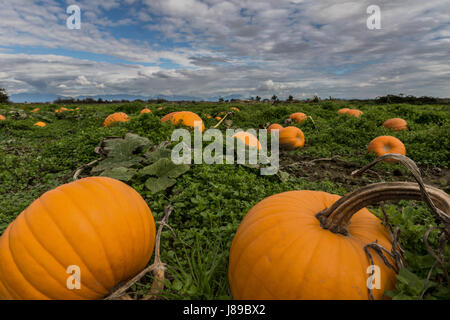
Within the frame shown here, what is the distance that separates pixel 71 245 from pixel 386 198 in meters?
2.14

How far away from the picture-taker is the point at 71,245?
1920 millimetres

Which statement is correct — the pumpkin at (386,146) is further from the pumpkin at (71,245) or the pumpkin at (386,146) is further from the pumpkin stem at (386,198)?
the pumpkin at (71,245)

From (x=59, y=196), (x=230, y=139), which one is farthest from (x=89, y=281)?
(x=230, y=139)

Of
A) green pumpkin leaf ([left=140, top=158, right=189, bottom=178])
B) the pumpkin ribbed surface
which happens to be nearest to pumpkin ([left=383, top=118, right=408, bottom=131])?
green pumpkin leaf ([left=140, top=158, right=189, bottom=178])

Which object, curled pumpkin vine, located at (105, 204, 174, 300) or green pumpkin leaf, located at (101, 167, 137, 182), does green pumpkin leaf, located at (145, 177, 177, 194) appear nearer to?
green pumpkin leaf, located at (101, 167, 137, 182)

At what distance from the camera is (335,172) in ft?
18.5

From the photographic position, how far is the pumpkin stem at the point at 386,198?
1.40 metres

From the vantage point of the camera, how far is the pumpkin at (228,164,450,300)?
156cm

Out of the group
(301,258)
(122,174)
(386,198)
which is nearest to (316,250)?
(301,258)

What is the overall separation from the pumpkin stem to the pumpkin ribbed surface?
0.27ft

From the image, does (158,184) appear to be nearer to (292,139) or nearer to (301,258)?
(301,258)

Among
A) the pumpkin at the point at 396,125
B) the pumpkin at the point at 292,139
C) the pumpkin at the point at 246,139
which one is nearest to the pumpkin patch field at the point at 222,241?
the pumpkin at the point at 246,139
